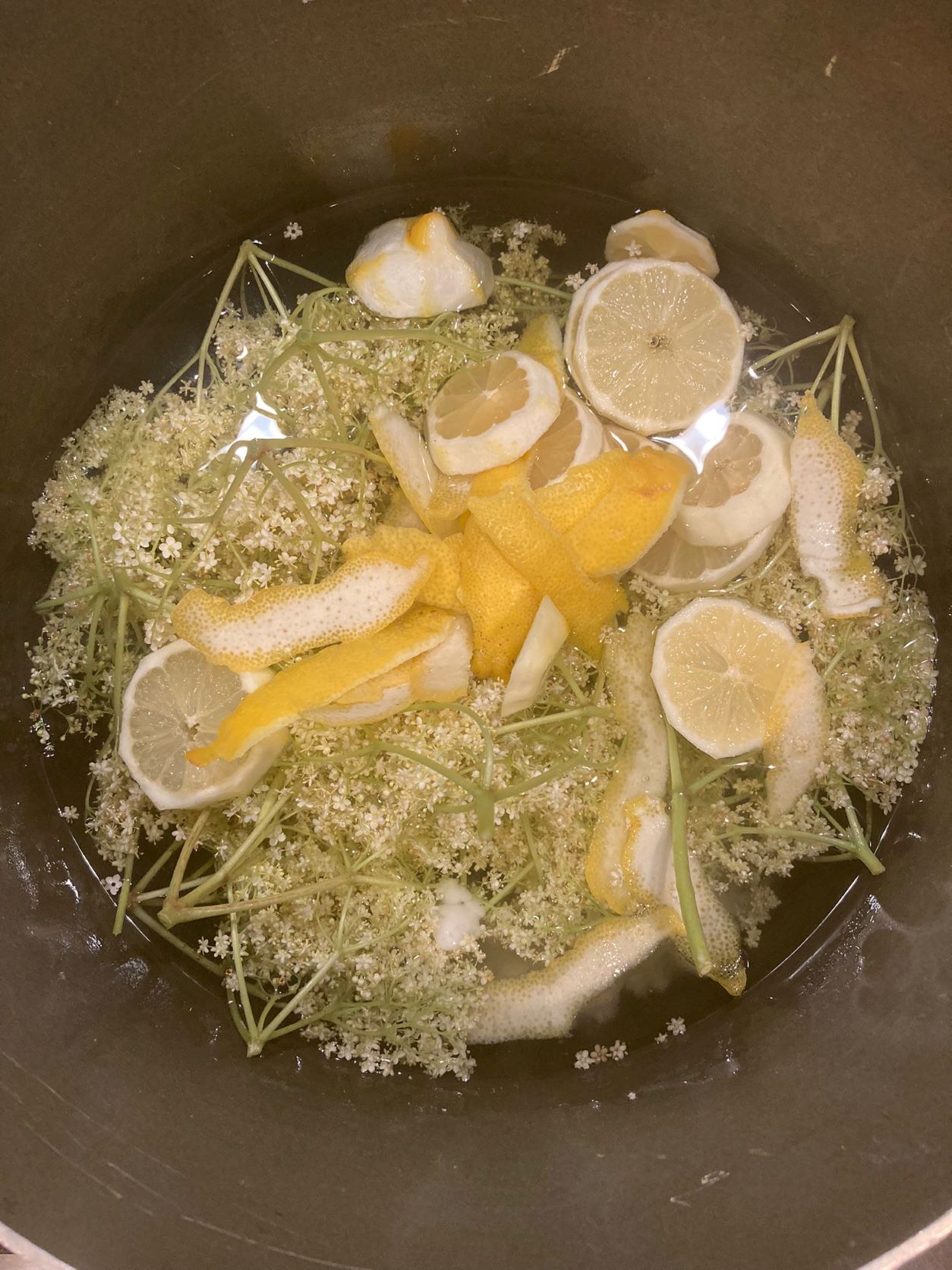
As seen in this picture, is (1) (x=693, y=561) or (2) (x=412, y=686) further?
(1) (x=693, y=561)

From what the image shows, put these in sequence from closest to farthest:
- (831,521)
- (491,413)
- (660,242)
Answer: (491,413) → (831,521) → (660,242)

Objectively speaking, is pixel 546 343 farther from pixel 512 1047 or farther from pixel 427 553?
pixel 512 1047

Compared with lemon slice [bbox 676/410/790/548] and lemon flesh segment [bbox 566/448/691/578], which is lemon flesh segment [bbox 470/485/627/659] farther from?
lemon slice [bbox 676/410/790/548]

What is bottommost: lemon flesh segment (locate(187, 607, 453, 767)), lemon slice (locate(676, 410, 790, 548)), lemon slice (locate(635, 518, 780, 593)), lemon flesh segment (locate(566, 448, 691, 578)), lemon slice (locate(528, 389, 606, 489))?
lemon slice (locate(635, 518, 780, 593))

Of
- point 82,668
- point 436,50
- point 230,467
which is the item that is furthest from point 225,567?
point 436,50

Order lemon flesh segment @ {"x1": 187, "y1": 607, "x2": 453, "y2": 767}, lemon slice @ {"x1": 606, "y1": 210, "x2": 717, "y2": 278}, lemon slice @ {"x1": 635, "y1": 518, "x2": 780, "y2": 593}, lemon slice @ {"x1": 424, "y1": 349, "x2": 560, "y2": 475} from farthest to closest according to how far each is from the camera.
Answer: lemon slice @ {"x1": 606, "y1": 210, "x2": 717, "y2": 278} < lemon slice @ {"x1": 635, "y1": 518, "x2": 780, "y2": 593} < lemon slice @ {"x1": 424, "y1": 349, "x2": 560, "y2": 475} < lemon flesh segment @ {"x1": 187, "y1": 607, "x2": 453, "y2": 767}

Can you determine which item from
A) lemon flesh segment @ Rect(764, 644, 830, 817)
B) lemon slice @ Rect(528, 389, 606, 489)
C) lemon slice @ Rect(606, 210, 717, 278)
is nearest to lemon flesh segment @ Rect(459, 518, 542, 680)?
lemon slice @ Rect(528, 389, 606, 489)

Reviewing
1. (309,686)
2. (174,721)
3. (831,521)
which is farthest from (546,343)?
(174,721)
